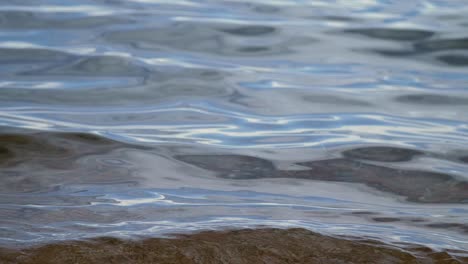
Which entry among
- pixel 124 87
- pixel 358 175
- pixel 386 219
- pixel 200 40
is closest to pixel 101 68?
pixel 124 87

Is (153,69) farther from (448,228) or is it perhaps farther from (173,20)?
(448,228)

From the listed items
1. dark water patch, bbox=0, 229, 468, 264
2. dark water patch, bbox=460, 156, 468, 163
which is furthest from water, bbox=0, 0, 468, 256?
dark water patch, bbox=0, 229, 468, 264

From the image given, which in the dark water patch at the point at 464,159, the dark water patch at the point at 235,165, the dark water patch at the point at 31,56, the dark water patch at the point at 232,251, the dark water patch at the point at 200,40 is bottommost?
the dark water patch at the point at 235,165

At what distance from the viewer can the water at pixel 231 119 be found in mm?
3320

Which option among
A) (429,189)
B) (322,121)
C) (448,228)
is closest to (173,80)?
(322,121)

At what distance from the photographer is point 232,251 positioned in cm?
286

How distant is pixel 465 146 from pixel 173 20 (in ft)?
10.3

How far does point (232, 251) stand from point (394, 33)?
4.19m

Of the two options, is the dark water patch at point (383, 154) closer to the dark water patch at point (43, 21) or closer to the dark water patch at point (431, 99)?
the dark water patch at point (431, 99)

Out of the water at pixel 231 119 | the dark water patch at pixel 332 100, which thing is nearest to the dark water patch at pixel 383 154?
the water at pixel 231 119

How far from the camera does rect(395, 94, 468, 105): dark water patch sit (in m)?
5.13

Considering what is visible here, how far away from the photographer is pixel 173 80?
5.38 metres

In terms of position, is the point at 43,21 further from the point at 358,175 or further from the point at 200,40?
the point at 358,175

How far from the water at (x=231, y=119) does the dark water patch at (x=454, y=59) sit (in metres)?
0.01
